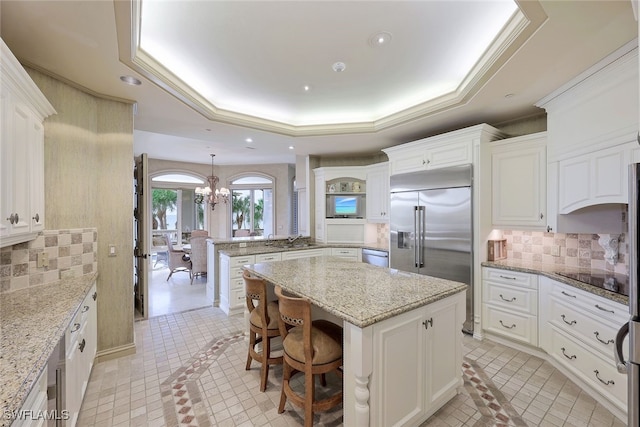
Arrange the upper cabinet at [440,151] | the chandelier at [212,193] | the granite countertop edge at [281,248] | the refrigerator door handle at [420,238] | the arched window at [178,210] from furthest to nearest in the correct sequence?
the arched window at [178,210] < the chandelier at [212,193] < the granite countertop edge at [281,248] < the refrigerator door handle at [420,238] < the upper cabinet at [440,151]

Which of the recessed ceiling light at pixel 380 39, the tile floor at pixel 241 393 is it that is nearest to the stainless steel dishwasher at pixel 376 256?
the tile floor at pixel 241 393

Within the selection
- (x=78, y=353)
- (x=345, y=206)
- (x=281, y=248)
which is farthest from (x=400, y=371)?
(x=345, y=206)

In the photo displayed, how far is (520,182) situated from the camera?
118 inches

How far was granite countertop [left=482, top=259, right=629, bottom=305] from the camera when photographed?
1.97 meters

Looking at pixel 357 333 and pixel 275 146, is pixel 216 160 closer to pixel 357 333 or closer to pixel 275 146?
pixel 275 146

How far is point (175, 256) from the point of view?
600 cm

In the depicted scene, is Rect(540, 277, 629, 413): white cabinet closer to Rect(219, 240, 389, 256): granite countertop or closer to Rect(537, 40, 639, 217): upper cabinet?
Rect(537, 40, 639, 217): upper cabinet

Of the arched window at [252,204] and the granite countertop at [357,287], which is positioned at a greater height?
the arched window at [252,204]

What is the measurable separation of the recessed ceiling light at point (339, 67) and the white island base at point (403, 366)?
7.24ft

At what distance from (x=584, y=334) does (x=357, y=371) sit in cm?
210

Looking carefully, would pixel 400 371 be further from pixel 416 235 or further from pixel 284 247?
pixel 284 247

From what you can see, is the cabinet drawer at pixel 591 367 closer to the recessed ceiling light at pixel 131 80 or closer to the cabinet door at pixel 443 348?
the cabinet door at pixel 443 348

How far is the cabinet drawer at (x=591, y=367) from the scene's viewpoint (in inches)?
75.4

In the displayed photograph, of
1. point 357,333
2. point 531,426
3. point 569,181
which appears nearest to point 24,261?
point 357,333
